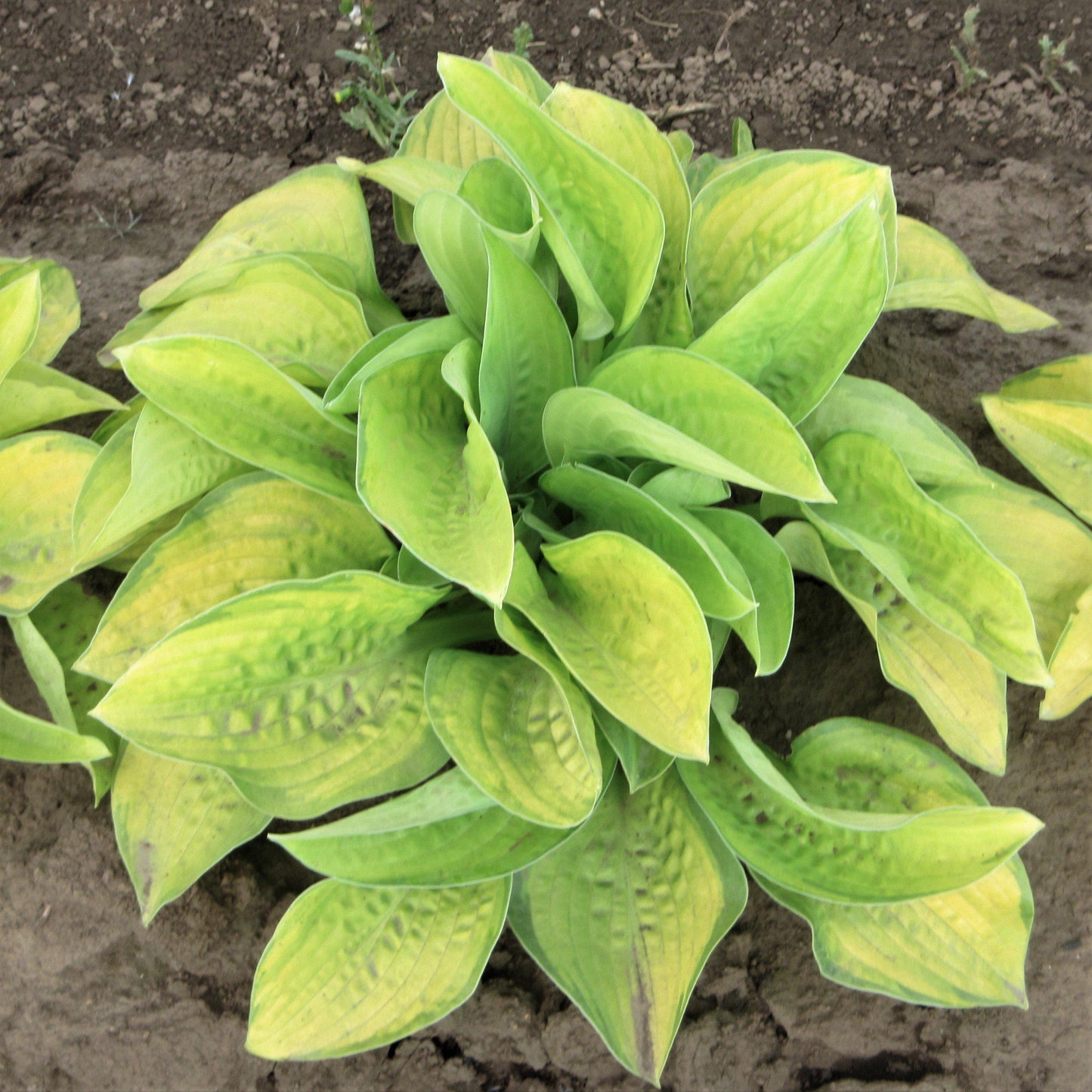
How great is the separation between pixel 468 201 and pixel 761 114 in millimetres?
858

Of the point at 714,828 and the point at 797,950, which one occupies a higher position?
the point at 714,828

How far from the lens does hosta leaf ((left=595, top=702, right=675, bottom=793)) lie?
1.09 meters

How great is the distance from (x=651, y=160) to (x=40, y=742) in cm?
97

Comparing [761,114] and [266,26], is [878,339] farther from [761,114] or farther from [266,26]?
[266,26]

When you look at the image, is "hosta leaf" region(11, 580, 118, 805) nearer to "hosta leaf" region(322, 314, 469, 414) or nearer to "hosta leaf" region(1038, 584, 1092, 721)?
"hosta leaf" region(322, 314, 469, 414)

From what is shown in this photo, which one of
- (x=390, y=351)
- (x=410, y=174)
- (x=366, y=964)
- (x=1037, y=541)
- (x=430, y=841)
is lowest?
(x=366, y=964)

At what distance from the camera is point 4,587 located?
118 cm

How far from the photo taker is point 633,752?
1124mm

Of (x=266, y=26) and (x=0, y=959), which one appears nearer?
(x=0, y=959)

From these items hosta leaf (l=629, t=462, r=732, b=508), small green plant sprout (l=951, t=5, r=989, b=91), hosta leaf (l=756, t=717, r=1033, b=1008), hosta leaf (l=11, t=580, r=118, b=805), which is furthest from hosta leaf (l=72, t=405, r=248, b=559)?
small green plant sprout (l=951, t=5, r=989, b=91)

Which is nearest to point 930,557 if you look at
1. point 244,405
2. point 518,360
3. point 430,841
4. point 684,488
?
point 684,488

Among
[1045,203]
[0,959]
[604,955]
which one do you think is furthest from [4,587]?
[1045,203]

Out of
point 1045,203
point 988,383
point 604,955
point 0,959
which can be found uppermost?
point 1045,203

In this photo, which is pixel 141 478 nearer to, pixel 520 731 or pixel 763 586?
pixel 520 731
